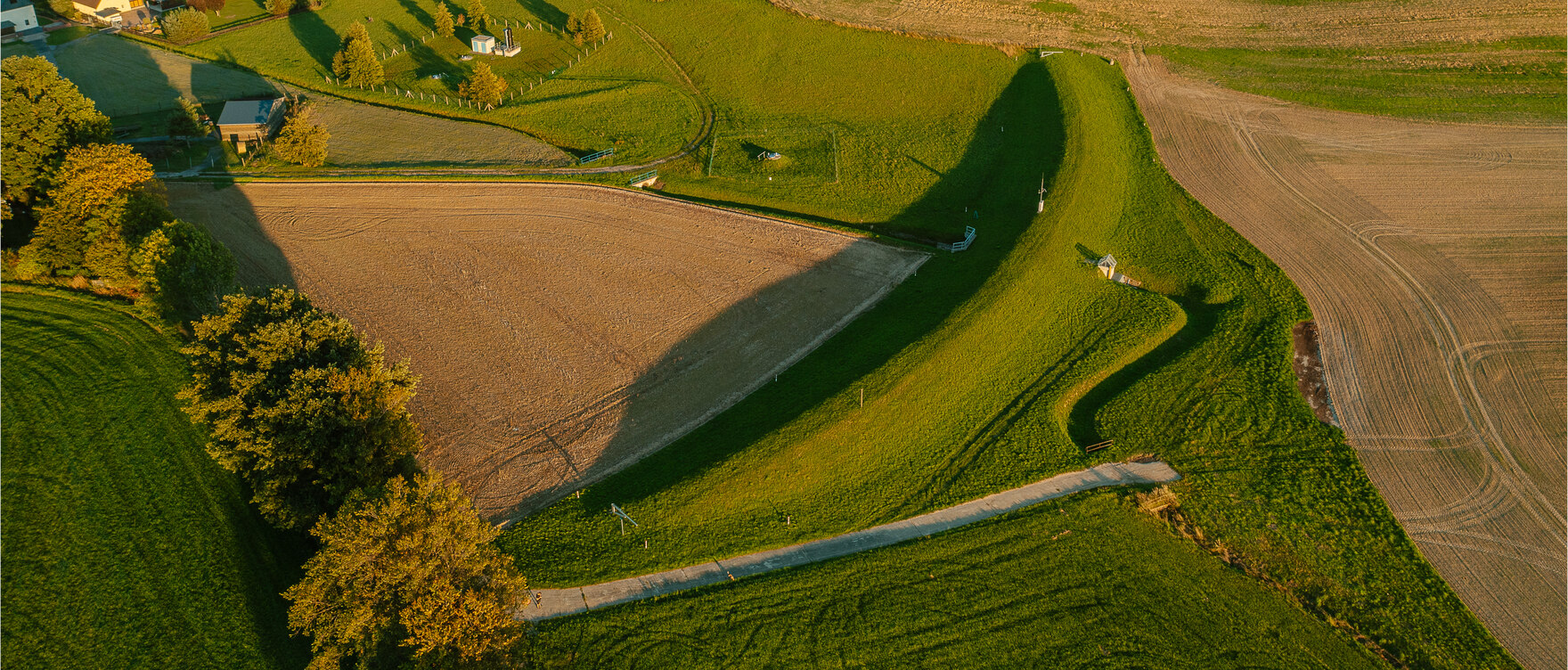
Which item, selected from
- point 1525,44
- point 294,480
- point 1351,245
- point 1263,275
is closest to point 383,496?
point 294,480

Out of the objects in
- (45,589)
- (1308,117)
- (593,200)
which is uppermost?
(1308,117)

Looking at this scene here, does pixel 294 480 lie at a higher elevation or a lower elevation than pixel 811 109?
lower

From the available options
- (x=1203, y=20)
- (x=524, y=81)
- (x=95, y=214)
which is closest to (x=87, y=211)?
(x=95, y=214)

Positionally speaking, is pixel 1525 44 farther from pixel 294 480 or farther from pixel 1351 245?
pixel 294 480

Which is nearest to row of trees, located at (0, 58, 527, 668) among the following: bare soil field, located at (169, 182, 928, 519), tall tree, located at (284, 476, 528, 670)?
tall tree, located at (284, 476, 528, 670)

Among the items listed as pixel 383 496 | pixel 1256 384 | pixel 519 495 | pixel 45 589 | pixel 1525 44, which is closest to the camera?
pixel 383 496

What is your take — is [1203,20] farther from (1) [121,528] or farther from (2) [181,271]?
(1) [121,528]

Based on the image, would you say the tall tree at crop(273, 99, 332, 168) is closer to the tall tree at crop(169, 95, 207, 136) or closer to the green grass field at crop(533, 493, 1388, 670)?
the tall tree at crop(169, 95, 207, 136)
